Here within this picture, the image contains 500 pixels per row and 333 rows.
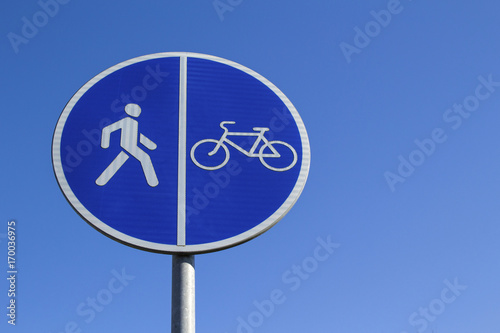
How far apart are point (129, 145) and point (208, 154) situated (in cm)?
46

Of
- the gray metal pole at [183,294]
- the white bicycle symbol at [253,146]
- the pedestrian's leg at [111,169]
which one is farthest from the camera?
the white bicycle symbol at [253,146]

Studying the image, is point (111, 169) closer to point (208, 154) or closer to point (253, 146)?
point (208, 154)

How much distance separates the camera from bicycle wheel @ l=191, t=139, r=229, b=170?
145 inches

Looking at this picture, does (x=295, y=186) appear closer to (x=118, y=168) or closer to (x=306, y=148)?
(x=306, y=148)

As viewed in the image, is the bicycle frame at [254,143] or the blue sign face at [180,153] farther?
the bicycle frame at [254,143]

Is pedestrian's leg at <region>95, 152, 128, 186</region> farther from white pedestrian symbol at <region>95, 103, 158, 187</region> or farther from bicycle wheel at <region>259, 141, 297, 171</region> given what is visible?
bicycle wheel at <region>259, 141, 297, 171</region>

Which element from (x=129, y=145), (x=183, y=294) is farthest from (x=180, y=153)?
(x=183, y=294)

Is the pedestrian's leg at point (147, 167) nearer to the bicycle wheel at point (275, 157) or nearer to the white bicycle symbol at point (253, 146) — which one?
the white bicycle symbol at point (253, 146)

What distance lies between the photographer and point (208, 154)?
12.2ft

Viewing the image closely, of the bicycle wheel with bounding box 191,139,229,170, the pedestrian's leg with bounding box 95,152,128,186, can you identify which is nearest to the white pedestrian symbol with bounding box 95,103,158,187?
the pedestrian's leg with bounding box 95,152,128,186

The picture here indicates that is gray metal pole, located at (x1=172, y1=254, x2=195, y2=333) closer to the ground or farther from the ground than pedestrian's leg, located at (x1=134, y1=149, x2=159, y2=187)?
closer to the ground

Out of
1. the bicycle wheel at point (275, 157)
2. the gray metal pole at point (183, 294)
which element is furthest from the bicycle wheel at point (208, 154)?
the gray metal pole at point (183, 294)

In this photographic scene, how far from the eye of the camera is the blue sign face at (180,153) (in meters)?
3.52

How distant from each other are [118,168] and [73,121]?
0.45 metres
